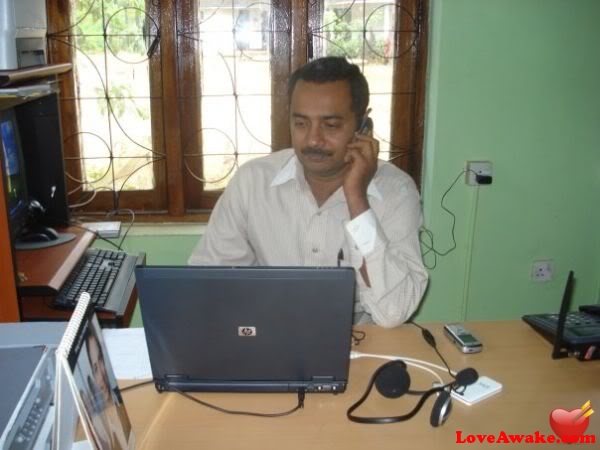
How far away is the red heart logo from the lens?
1.10 m

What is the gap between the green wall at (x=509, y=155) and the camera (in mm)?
2348

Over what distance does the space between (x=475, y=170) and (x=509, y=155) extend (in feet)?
0.53

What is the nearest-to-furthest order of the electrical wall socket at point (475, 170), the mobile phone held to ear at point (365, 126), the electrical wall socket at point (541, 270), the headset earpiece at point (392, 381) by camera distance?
1. the headset earpiece at point (392, 381)
2. the mobile phone held to ear at point (365, 126)
3. the electrical wall socket at point (475, 170)
4. the electrical wall socket at point (541, 270)

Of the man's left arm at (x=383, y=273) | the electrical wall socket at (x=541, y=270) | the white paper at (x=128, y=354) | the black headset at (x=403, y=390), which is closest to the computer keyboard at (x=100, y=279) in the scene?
the white paper at (x=128, y=354)

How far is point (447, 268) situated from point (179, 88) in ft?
4.47

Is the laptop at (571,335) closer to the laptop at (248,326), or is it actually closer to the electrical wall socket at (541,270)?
the laptop at (248,326)

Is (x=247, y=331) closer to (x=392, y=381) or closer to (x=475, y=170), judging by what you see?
(x=392, y=381)

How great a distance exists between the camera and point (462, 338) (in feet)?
4.65

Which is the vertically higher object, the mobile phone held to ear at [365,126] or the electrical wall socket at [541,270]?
the mobile phone held to ear at [365,126]

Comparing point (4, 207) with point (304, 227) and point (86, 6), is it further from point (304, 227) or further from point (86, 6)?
point (86, 6)

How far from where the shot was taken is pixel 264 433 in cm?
109

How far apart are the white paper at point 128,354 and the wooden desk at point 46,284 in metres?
0.26

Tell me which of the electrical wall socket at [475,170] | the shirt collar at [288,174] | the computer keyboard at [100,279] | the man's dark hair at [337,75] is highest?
the man's dark hair at [337,75]

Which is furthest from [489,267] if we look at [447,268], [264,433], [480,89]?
Result: [264,433]
